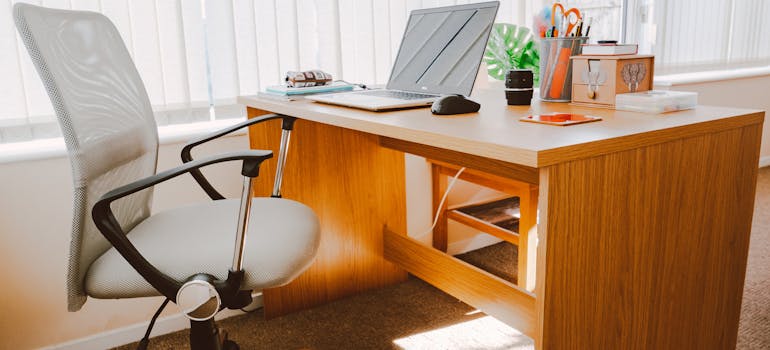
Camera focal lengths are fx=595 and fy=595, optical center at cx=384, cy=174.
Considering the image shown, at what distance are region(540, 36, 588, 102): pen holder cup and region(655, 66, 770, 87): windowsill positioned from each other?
1.86 meters

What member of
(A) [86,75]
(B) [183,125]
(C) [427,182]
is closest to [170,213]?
(A) [86,75]

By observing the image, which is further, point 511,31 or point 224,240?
point 511,31

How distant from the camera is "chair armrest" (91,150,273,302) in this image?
3.48ft

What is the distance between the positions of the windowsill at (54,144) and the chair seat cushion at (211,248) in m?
0.49

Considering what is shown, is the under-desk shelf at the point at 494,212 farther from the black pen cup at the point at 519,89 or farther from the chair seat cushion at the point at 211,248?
the chair seat cushion at the point at 211,248

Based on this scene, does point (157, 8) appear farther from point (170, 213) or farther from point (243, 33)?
point (170, 213)

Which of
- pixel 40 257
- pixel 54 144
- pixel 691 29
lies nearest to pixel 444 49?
pixel 54 144

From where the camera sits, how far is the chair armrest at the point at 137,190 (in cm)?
106

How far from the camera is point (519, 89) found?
59.0 inches

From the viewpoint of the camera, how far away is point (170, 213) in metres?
1.47

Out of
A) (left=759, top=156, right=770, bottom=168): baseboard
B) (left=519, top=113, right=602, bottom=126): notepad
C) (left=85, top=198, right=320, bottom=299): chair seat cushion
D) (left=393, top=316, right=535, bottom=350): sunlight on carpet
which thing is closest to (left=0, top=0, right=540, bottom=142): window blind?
(left=85, top=198, right=320, bottom=299): chair seat cushion

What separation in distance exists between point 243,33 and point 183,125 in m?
0.37

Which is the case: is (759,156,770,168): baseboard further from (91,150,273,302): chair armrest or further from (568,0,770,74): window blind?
(91,150,273,302): chair armrest

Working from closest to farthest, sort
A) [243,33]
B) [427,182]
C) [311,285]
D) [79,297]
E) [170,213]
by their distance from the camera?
[79,297], [170,213], [243,33], [311,285], [427,182]
